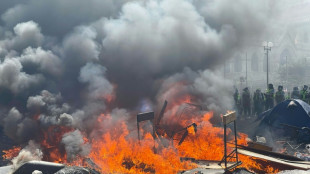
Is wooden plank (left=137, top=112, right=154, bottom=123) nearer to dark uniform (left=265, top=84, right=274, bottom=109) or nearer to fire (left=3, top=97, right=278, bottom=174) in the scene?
fire (left=3, top=97, right=278, bottom=174)

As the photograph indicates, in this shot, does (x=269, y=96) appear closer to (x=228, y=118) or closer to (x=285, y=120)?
(x=285, y=120)

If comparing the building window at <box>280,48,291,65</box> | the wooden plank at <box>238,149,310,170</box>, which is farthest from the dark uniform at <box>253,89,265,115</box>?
the building window at <box>280,48,291,65</box>

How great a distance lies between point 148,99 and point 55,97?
5.19 meters

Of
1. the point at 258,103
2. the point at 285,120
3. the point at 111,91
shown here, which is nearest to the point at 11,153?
the point at 111,91

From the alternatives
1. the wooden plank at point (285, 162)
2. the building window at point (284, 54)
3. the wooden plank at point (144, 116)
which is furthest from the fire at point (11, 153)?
the building window at point (284, 54)

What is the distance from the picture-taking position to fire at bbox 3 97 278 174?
10641 millimetres

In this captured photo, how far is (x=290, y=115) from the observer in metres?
15.6

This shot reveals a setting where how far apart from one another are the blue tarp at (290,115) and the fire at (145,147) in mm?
2277

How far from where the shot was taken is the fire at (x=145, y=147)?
1064 centimetres

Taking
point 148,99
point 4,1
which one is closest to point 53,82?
point 148,99

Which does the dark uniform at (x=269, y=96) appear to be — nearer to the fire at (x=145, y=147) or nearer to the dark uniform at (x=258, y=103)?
the dark uniform at (x=258, y=103)

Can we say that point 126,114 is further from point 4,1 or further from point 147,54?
point 4,1

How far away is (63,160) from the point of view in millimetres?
11570

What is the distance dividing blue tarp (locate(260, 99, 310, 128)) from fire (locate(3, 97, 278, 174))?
2277mm
